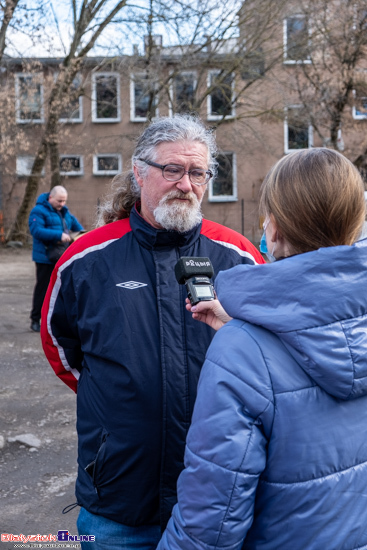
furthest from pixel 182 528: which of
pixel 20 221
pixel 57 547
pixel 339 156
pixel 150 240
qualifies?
pixel 20 221

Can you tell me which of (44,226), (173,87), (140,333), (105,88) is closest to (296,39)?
(173,87)

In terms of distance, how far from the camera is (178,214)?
8.14 ft

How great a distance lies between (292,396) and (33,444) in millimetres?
4132

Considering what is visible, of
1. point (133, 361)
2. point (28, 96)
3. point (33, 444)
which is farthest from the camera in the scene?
point (28, 96)

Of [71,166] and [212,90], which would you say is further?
[71,166]

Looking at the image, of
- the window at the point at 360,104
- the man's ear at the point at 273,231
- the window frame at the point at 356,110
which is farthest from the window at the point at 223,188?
the man's ear at the point at 273,231

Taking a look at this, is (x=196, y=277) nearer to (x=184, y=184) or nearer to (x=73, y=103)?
(x=184, y=184)

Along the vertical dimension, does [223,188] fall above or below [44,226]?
above

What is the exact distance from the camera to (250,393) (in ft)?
Result: 4.87

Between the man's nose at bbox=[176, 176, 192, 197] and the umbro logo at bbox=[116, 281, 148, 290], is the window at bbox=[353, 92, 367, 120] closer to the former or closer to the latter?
the man's nose at bbox=[176, 176, 192, 197]

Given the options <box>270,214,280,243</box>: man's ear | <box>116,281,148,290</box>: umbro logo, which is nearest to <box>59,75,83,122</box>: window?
<box>116,281,148,290</box>: umbro logo

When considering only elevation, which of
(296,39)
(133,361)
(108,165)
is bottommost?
(133,361)

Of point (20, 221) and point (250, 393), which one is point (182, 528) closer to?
point (250, 393)

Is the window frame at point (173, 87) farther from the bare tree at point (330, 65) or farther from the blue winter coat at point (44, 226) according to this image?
the blue winter coat at point (44, 226)
